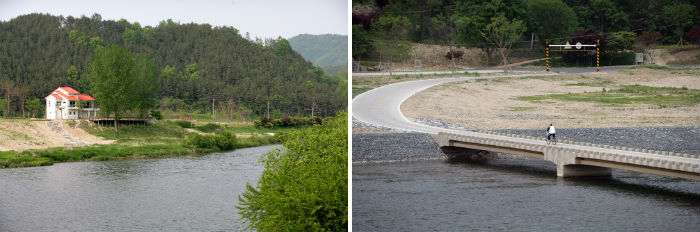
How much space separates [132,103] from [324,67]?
16.8 ft

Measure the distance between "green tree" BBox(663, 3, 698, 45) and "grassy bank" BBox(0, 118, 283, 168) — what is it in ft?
26.2

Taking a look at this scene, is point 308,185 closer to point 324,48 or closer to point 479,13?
point 324,48

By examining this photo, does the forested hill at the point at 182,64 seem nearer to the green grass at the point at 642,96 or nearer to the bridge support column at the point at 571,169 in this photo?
the bridge support column at the point at 571,169

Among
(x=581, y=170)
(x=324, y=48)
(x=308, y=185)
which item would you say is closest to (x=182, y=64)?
(x=308, y=185)

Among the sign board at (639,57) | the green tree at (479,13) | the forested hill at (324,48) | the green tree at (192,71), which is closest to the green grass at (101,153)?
A: the green tree at (192,71)

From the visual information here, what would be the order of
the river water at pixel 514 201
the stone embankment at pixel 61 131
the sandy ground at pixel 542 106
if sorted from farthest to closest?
the sandy ground at pixel 542 106 < the stone embankment at pixel 61 131 < the river water at pixel 514 201

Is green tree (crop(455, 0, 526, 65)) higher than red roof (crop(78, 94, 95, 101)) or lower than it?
higher

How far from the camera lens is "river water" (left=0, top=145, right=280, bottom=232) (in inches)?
→ 344

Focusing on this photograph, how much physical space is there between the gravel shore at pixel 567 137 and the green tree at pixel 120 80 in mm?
4253

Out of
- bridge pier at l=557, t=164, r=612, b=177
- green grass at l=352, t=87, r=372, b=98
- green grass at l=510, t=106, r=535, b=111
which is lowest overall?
bridge pier at l=557, t=164, r=612, b=177

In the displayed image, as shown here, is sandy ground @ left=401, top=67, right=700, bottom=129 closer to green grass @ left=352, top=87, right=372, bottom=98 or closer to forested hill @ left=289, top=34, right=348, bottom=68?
green grass @ left=352, top=87, right=372, bottom=98

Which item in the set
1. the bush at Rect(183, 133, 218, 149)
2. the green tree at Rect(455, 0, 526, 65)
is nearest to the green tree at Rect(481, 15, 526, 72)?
the green tree at Rect(455, 0, 526, 65)

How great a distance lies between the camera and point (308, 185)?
22.0ft

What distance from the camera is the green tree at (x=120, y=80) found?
10.1 metres
